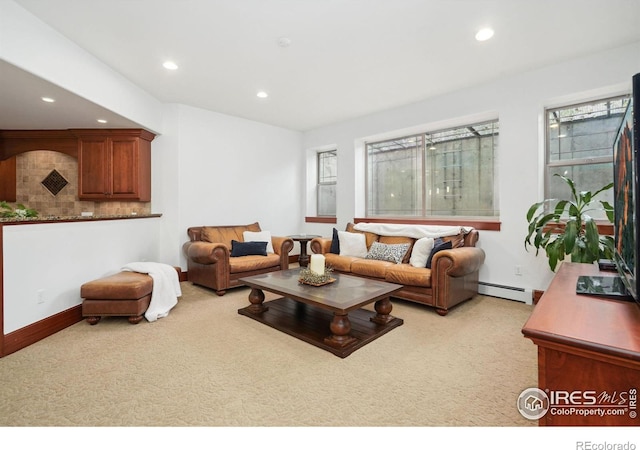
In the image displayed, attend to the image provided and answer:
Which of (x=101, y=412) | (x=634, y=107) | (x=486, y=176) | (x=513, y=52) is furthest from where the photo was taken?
(x=486, y=176)

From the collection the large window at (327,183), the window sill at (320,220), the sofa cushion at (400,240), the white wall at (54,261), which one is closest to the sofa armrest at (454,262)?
the sofa cushion at (400,240)

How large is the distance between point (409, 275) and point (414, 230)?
98 centimetres

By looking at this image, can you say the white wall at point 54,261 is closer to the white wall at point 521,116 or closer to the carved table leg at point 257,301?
the carved table leg at point 257,301

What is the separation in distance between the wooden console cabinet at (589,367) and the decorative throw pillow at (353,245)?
3.35 m

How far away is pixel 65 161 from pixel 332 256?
465 centimetres

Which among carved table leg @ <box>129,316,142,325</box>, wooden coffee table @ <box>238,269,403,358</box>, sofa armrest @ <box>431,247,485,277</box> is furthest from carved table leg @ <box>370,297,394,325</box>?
carved table leg @ <box>129,316,142,325</box>

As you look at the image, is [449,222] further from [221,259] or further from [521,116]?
[221,259]

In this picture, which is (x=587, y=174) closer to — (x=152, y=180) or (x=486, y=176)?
(x=486, y=176)


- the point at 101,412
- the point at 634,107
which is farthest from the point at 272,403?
the point at 634,107

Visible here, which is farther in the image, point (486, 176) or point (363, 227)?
point (363, 227)

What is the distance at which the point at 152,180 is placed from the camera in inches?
186

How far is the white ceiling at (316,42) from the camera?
8.05 ft
